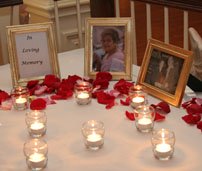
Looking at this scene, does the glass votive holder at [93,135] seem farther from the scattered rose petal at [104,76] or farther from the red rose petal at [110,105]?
the scattered rose petal at [104,76]

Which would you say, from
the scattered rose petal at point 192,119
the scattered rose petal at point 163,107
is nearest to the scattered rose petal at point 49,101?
the scattered rose petal at point 163,107

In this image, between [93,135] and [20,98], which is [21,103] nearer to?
[20,98]

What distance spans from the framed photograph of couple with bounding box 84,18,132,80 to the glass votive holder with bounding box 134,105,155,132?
15.7 inches

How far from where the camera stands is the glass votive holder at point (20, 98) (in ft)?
4.99

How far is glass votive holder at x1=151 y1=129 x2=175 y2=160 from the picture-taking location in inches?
45.6

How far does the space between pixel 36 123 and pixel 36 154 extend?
19 cm

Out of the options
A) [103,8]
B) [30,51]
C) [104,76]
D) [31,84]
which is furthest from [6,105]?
[103,8]

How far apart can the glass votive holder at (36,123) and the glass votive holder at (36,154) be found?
12 centimetres

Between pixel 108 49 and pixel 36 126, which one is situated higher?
pixel 108 49

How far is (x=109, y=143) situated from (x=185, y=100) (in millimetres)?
386

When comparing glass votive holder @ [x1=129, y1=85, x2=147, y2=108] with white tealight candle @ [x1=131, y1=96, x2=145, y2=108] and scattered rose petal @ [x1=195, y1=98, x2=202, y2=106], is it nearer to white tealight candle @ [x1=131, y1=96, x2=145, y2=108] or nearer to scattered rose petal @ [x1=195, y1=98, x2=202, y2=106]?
white tealight candle @ [x1=131, y1=96, x2=145, y2=108]

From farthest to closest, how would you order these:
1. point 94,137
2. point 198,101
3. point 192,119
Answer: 1. point 198,101
2. point 192,119
3. point 94,137

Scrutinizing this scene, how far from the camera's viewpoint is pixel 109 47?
174 centimetres

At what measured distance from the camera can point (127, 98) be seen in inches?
60.6
